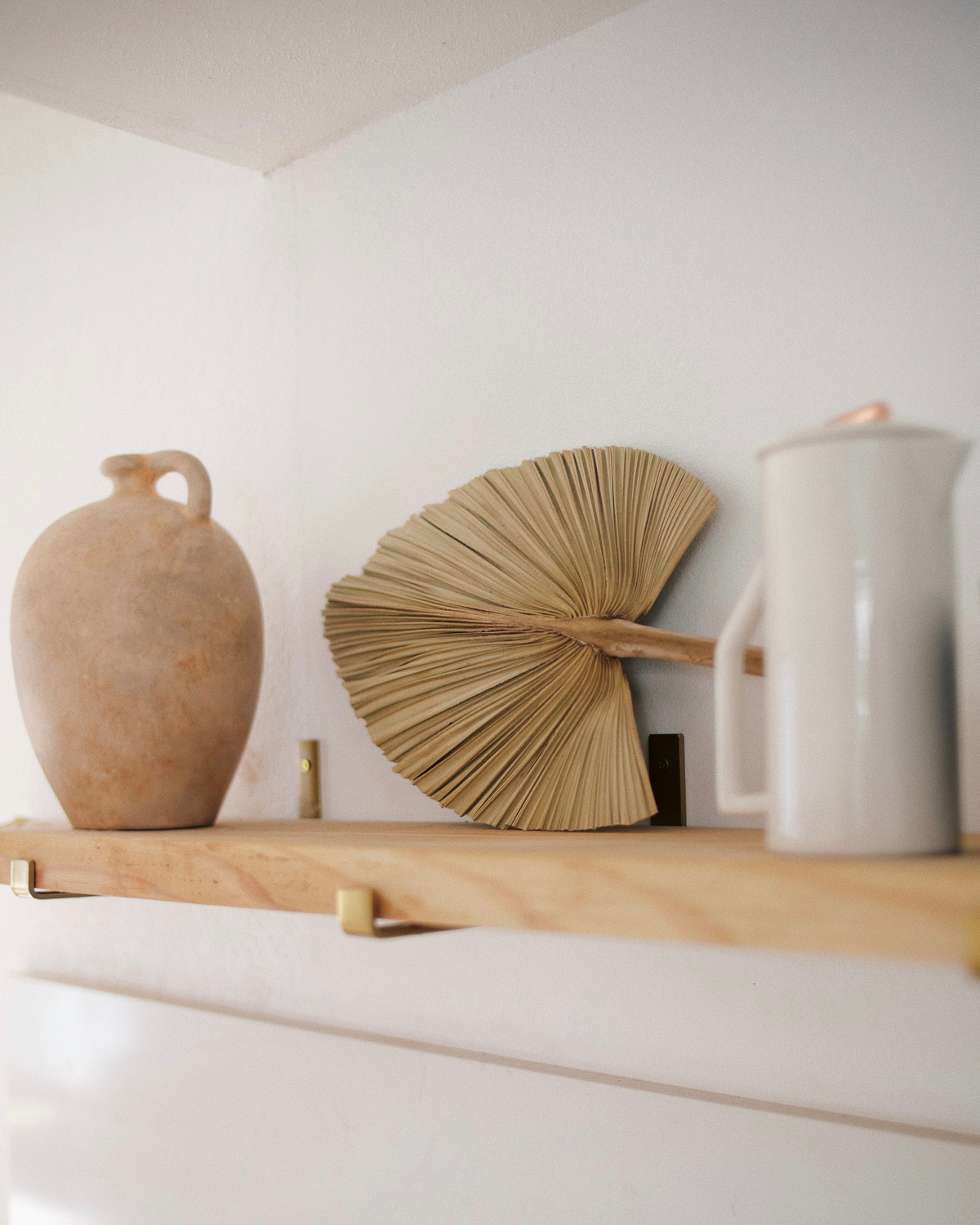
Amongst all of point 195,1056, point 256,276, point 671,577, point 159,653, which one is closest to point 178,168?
point 256,276

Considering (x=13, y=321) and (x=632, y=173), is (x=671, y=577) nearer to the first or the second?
(x=632, y=173)

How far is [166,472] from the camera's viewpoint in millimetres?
844

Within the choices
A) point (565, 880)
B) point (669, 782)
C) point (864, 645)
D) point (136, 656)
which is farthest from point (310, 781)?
point (864, 645)

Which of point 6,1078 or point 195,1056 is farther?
point 6,1078

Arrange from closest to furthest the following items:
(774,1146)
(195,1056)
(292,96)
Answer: (774,1146), (292,96), (195,1056)

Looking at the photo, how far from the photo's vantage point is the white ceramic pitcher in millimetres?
440

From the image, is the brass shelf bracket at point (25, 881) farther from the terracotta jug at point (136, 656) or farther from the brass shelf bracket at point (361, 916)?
the brass shelf bracket at point (361, 916)

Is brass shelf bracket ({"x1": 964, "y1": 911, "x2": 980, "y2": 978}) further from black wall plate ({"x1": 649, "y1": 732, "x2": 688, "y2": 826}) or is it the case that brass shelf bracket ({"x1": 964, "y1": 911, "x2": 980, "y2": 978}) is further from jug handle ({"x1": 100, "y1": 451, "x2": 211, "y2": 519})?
jug handle ({"x1": 100, "y1": 451, "x2": 211, "y2": 519})

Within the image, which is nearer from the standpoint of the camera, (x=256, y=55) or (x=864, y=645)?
(x=864, y=645)

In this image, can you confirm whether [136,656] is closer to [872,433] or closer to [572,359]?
[572,359]

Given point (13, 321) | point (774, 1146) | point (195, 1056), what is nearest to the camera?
point (774, 1146)

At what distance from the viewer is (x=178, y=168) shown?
46.0 inches

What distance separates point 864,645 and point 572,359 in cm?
45

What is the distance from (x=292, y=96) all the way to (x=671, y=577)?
0.57 meters
